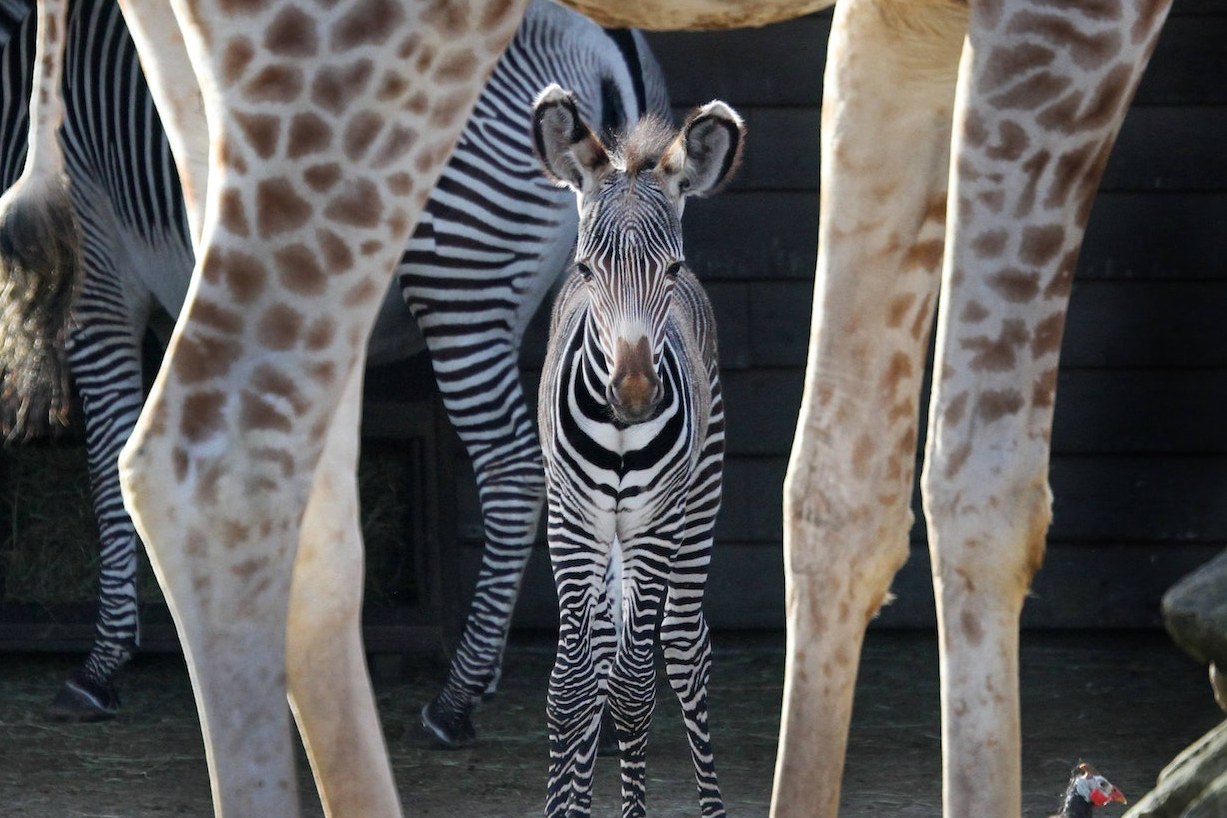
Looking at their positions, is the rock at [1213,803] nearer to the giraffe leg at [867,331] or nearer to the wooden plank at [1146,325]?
the giraffe leg at [867,331]

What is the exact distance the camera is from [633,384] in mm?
3332

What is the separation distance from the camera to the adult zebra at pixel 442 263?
4.67 metres

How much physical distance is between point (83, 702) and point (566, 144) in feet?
8.18

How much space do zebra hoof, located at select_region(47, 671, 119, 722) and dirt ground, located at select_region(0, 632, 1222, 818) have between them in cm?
5

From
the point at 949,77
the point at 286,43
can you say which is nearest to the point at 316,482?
the point at 286,43

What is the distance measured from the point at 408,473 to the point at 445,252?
1.22m

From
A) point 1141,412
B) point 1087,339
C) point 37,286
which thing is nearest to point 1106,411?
point 1141,412

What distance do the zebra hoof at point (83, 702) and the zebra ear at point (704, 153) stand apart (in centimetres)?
254

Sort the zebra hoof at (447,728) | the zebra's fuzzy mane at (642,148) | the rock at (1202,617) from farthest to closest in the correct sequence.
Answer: the zebra hoof at (447,728) → the zebra's fuzzy mane at (642,148) → the rock at (1202,617)

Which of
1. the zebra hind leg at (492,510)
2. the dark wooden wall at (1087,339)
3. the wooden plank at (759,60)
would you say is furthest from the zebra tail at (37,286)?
the wooden plank at (759,60)

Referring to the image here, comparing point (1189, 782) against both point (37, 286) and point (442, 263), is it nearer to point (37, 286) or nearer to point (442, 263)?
point (37, 286)

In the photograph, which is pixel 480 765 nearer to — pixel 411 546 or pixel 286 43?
pixel 411 546

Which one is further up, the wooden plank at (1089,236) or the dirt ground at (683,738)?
the wooden plank at (1089,236)

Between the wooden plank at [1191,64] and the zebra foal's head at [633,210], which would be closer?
the zebra foal's head at [633,210]
